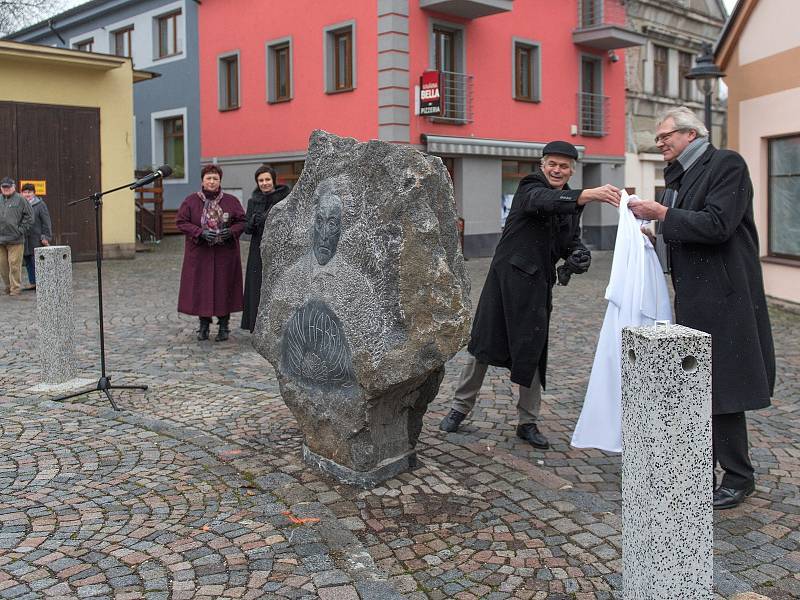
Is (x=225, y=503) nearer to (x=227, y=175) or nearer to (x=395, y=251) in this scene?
(x=395, y=251)

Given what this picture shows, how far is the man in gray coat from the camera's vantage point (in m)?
12.6

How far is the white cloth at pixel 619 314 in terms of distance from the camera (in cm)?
467

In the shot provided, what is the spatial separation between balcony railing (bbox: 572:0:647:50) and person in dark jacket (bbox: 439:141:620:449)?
64.5ft

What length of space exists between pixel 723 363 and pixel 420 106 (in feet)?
52.6

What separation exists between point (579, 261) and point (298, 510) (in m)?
2.17

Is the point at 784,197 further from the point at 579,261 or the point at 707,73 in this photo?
the point at 579,261

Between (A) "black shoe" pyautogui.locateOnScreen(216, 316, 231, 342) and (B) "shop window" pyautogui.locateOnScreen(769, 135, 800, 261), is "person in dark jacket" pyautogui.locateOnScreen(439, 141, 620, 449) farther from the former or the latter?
(B) "shop window" pyautogui.locateOnScreen(769, 135, 800, 261)

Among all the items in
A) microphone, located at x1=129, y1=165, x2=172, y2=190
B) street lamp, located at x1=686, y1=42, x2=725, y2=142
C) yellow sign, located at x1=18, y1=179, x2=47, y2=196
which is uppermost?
street lamp, located at x1=686, y1=42, x2=725, y2=142

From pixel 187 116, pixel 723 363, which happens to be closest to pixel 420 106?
pixel 187 116

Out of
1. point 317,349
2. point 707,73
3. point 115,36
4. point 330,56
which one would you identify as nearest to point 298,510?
point 317,349

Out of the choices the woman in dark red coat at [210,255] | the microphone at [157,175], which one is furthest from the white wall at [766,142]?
the microphone at [157,175]

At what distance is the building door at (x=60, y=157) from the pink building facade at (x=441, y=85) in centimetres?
543

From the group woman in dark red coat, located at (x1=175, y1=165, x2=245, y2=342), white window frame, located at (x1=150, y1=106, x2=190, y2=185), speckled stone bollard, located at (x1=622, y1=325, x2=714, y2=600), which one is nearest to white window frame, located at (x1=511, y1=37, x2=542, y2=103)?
white window frame, located at (x1=150, y1=106, x2=190, y2=185)

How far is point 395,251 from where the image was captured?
4027mm
